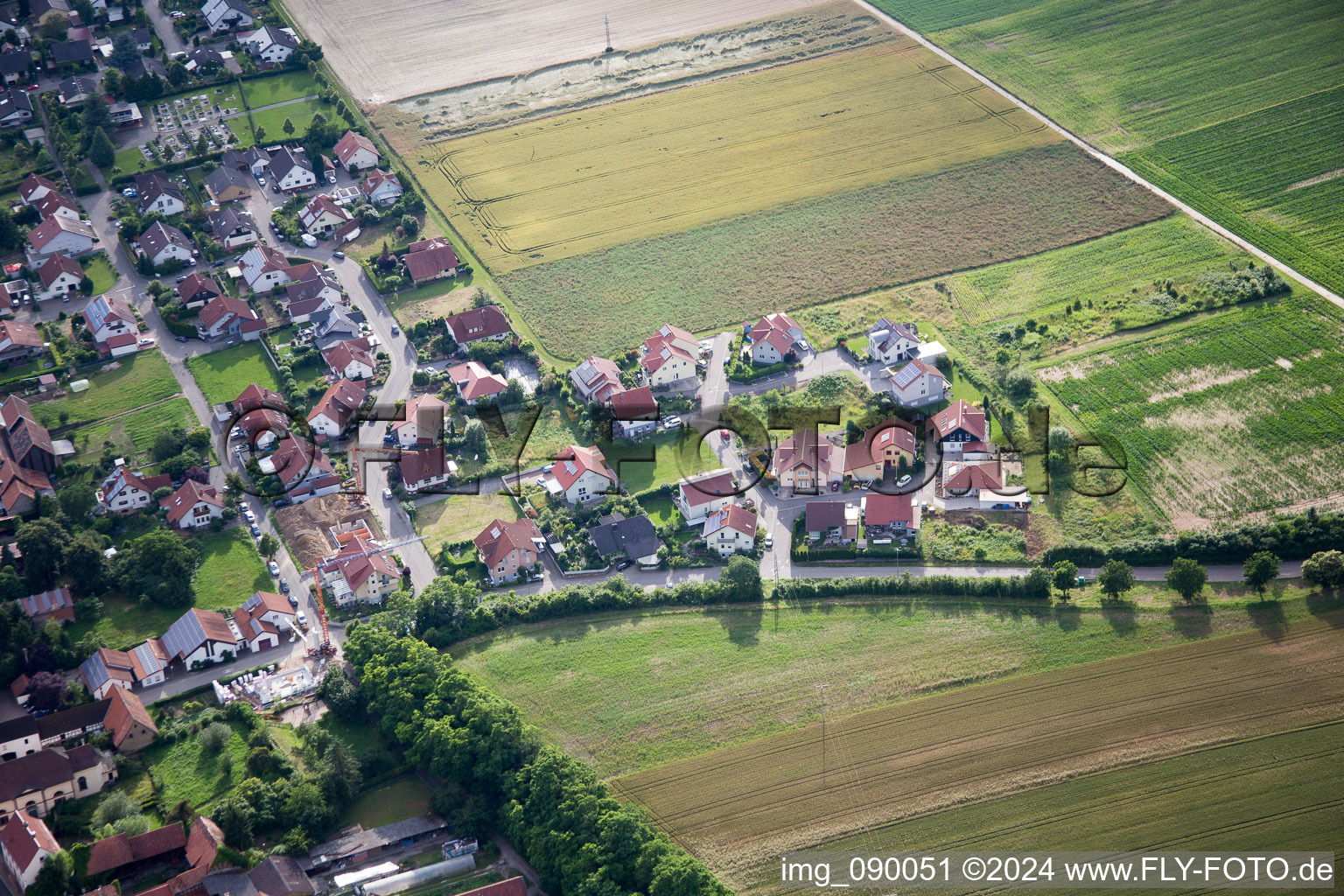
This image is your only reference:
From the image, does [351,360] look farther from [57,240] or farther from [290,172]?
[57,240]

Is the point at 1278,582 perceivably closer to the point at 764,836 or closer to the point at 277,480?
the point at 764,836

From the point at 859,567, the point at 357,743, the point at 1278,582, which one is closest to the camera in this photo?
the point at 357,743

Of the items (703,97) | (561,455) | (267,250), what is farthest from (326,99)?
(561,455)

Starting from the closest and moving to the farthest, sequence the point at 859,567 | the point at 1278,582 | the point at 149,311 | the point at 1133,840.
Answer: the point at 1133,840
the point at 1278,582
the point at 859,567
the point at 149,311

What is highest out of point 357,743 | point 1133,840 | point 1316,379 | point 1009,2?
point 1009,2

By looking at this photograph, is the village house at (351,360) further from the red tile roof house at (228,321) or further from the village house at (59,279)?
the village house at (59,279)

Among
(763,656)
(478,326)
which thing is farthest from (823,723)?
(478,326)

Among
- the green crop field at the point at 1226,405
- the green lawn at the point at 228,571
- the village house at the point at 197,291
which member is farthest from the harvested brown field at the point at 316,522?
the green crop field at the point at 1226,405

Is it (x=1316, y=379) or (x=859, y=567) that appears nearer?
(x=859, y=567)
